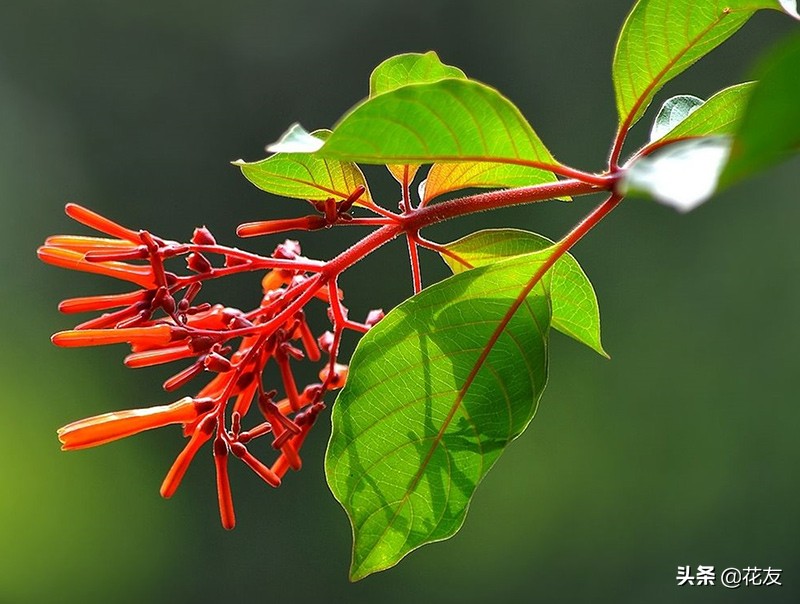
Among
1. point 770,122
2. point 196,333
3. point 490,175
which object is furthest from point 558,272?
point 770,122

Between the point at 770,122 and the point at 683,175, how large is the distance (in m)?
0.04

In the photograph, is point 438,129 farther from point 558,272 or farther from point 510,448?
point 510,448

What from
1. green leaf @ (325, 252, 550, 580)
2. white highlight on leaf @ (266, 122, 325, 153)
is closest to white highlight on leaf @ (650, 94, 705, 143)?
green leaf @ (325, 252, 550, 580)

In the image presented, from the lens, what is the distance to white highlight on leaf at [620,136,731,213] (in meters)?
0.26

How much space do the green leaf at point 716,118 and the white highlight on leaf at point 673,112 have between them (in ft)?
0.17

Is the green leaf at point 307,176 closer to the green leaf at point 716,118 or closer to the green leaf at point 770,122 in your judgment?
the green leaf at point 716,118

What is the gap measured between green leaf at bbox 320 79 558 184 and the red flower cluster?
0.40 feet

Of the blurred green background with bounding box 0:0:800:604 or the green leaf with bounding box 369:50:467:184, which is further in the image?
the blurred green background with bounding box 0:0:800:604

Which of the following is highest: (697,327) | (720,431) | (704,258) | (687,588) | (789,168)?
(789,168)

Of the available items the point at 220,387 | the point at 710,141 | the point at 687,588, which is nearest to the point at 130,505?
the point at 687,588

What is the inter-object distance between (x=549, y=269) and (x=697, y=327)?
3.83 meters

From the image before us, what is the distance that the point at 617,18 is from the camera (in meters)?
4.60

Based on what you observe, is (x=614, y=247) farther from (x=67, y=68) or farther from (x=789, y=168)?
(x=67, y=68)

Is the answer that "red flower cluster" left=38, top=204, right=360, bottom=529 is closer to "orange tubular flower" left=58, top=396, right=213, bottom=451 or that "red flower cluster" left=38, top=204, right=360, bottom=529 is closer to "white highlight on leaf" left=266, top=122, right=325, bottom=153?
"orange tubular flower" left=58, top=396, right=213, bottom=451
